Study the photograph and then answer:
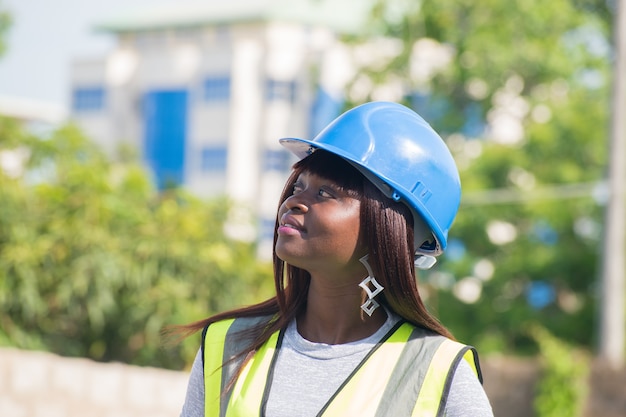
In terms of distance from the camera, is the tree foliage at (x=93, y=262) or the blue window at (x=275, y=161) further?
the blue window at (x=275, y=161)

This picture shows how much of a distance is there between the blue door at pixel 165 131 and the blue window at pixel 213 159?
101 centimetres

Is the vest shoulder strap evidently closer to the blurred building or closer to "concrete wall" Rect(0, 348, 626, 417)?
"concrete wall" Rect(0, 348, 626, 417)

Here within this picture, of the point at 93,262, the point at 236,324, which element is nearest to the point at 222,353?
the point at 236,324

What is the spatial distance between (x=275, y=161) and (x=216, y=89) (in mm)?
4094

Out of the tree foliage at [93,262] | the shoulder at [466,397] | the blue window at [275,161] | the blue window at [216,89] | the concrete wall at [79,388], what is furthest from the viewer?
the blue window at [216,89]

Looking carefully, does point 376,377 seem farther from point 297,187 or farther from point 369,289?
point 297,187

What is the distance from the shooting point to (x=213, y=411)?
267cm

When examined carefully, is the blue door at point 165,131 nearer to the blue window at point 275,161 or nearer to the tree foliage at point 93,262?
the blue window at point 275,161

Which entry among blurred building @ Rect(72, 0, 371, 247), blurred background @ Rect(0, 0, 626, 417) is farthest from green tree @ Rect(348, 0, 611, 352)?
blurred building @ Rect(72, 0, 371, 247)

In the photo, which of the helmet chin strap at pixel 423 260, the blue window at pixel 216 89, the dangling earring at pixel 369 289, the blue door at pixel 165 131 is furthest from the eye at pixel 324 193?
the blue window at pixel 216 89

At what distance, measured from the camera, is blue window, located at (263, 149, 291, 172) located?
50147mm

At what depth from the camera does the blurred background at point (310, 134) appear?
420 inches

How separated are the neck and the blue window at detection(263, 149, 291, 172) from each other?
47285mm

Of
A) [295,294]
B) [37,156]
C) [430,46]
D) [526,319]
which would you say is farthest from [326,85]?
[295,294]
